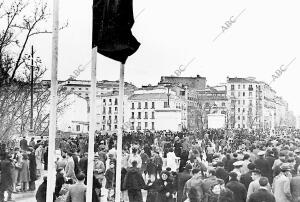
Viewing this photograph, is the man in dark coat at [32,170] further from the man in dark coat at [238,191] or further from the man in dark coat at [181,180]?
the man in dark coat at [238,191]

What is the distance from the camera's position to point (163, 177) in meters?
10.3

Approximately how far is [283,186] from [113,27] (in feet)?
16.8

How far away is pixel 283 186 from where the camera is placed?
9.40 meters

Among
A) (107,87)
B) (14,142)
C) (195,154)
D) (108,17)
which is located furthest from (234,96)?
(108,17)

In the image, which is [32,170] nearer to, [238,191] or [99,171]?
[99,171]

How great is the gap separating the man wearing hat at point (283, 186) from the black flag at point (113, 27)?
182 inches

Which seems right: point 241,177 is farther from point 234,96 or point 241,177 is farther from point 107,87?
point 234,96

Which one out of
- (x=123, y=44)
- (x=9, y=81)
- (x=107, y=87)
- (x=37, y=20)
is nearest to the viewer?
(x=123, y=44)

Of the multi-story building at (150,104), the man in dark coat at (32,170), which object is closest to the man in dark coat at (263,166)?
the man in dark coat at (32,170)

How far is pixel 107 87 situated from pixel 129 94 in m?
16.4

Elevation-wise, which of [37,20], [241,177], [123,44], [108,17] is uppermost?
[37,20]

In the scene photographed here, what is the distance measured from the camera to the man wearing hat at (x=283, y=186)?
9.33 metres

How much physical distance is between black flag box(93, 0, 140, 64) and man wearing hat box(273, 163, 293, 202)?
462 cm

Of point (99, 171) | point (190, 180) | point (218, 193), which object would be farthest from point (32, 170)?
point (218, 193)
